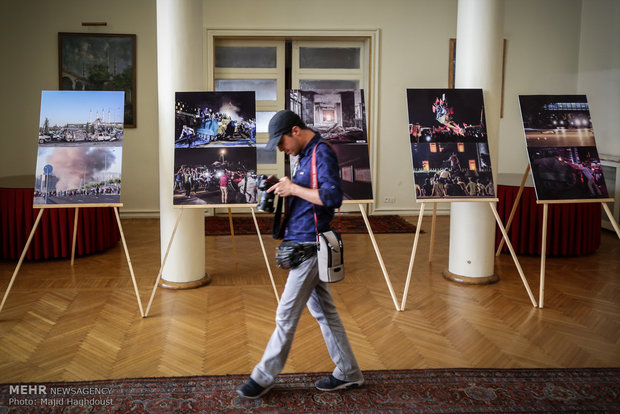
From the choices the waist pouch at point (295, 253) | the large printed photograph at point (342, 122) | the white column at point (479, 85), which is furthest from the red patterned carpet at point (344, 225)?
the waist pouch at point (295, 253)

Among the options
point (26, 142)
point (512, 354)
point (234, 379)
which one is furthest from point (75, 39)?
Answer: point (512, 354)

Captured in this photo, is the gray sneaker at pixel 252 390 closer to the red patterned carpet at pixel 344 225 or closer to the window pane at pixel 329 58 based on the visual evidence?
the red patterned carpet at pixel 344 225

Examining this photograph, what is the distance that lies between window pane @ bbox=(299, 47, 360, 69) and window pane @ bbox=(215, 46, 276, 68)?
441 mm

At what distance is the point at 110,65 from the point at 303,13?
2.70 metres

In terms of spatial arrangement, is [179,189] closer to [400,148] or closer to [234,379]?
[234,379]

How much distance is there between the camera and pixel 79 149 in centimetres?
464

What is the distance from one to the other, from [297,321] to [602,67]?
268 inches

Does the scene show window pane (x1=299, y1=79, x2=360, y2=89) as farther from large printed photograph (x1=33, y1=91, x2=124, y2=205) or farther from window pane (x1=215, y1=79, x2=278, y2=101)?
large printed photograph (x1=33, y1=91, x2=124, y2=205)

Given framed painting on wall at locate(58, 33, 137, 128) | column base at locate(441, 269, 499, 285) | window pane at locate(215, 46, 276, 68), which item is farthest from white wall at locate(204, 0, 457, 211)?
column base at locate(441, 269, 499, 285)

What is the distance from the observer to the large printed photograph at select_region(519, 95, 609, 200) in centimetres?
480

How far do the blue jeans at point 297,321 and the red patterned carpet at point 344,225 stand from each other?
4267mm

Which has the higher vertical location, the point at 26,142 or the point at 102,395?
the point at 26,142

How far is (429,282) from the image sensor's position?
5422mm

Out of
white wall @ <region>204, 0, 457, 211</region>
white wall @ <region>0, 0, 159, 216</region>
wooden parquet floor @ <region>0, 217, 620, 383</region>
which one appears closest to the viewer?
wooden parquet floor @ <region>0, 217, 620, 383</region>
